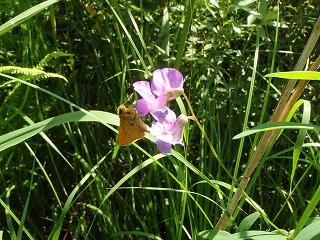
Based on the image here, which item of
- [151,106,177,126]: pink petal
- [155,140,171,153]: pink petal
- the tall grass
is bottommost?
the tall grass

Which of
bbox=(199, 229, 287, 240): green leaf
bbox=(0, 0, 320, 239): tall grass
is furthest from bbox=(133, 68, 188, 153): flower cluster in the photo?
bbox=(0, 0, 320, 239): tall grass

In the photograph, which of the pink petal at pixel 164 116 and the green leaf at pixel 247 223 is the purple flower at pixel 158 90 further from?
A: the green leaf at pixel 247 223

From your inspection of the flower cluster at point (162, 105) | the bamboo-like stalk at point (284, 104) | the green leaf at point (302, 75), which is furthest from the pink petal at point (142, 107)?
the bamboo-like stalk at point (284, 104)

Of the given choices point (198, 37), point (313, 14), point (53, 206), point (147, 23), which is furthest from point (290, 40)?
point (53, 206)

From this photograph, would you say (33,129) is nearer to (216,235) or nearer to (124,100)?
(216,235)

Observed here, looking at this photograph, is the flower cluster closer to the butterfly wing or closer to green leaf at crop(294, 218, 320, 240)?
the butterfly wing

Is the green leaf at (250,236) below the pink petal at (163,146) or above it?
below

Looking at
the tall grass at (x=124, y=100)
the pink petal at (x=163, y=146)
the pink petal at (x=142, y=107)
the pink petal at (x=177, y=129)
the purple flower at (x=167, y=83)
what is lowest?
the tall grass at (x=124, y=100)

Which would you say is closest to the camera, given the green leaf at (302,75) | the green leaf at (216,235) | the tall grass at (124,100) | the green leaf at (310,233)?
the green leaf at (302,75)

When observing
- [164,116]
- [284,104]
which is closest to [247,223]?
[284,104]
